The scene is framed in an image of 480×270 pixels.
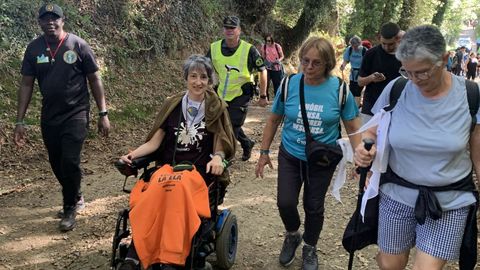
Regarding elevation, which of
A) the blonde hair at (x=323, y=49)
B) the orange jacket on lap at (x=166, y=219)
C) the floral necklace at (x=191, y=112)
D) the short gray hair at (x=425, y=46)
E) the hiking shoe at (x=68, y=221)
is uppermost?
the short gray hair at (x=425, y=46)

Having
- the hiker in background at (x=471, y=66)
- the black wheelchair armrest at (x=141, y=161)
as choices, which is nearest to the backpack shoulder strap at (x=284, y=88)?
the black wheelchair armrest at (x=141, y=161)

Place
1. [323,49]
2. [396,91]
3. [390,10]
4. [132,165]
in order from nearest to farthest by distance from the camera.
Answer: [396,91], [323,49], [132,165], [390,10]

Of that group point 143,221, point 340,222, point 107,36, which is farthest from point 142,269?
point 107,36

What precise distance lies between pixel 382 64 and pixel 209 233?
310 cm

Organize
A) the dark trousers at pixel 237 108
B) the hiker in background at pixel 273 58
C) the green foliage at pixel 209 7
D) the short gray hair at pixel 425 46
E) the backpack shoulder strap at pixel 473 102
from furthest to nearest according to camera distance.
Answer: the green foliage at pixel 209 7, the hiker in background at pixel 273 58, the dark trousers at pixel 237 108, the backpack shoulder strap at pixel 473 102, the short gray hair at pixel 425 46

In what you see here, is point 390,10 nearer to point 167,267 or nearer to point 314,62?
point 314,62

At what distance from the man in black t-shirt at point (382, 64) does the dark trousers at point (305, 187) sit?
2.11 m

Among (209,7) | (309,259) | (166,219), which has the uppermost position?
(209,7)

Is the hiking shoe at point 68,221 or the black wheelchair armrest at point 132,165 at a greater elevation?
the black wheelchair armrest at point 132,165

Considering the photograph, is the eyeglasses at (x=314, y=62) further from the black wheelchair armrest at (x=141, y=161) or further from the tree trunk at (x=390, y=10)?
the tree trunk at (x=390, y=10)

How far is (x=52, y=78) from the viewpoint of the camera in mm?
4660

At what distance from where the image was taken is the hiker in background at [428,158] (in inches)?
96.8

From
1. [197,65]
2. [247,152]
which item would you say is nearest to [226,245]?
[197,65]

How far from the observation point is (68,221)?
4812 millimetres
